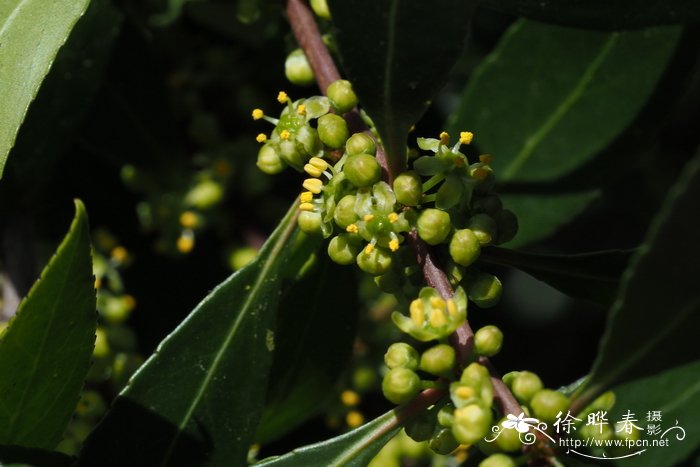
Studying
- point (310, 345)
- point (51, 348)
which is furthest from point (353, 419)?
point (51, 348)

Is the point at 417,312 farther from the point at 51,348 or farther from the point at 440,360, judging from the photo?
the point at 51,348

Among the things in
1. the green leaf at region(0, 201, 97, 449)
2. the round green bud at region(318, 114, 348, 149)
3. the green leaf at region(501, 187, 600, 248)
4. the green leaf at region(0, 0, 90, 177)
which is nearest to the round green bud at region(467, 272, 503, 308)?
the round green bud at region(318, 114, 348, 149)

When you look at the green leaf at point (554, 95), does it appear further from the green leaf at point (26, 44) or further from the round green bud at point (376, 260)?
the green leaf at point (26, 44)

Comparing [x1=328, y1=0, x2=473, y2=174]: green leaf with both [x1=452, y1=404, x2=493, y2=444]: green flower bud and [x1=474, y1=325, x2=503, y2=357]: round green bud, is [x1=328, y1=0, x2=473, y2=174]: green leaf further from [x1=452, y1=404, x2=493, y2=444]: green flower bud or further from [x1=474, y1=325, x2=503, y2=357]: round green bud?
[x1=452, y1=404, x2=493, y2=444]: green flower bud

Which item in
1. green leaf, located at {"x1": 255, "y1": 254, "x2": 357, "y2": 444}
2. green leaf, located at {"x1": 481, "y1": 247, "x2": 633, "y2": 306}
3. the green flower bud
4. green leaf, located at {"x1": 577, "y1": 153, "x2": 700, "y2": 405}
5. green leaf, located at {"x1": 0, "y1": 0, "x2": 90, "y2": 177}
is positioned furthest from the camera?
green leaf, located at {"x1": 255, "y1": 254, "x2": 357, "y2": 444}

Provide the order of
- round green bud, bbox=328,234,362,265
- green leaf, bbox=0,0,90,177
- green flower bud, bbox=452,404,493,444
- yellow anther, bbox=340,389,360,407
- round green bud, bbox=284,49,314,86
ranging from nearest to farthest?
green flower bud, bbox=452,404,493,444 < green leaf, bbox=0,0,90,177 < round green bud, bbox=328,234,362,265 < round green bud, bbox=284,49,314,86 < yellow anther, bbox=340,389,360,407

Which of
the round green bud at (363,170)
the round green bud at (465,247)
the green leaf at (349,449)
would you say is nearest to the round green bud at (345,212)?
the round green bud at (363,170)
